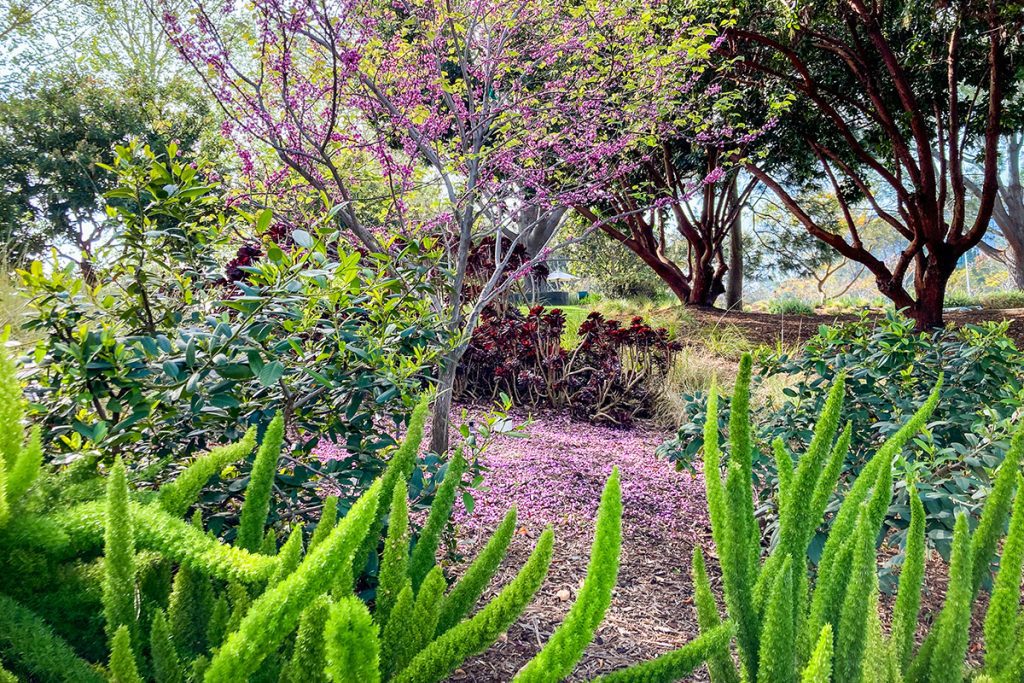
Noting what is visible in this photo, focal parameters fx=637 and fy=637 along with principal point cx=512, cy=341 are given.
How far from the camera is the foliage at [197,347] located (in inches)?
50.9

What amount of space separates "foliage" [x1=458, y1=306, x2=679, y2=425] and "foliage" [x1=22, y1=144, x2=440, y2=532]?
301 centimetres

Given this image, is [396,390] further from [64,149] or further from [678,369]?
[64,149]

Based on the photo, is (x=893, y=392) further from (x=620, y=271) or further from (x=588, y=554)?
(x=620, y=271)

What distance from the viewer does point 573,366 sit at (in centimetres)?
509

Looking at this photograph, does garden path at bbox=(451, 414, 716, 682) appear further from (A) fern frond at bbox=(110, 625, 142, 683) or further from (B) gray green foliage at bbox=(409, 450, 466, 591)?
(A) fern frond at bbox=(110, 625, 142, 683)

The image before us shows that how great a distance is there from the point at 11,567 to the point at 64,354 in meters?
0.70

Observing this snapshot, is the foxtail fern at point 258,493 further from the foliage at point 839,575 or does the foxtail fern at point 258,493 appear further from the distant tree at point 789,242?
the distant tree at point 789,242

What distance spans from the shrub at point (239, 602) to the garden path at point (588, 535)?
34.0 inches

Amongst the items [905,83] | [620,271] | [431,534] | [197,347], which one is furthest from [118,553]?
[620,271]

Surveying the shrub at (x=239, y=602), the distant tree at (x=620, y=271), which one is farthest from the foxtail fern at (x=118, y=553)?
the distant tree at (x=620, y=271)

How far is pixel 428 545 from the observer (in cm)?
101

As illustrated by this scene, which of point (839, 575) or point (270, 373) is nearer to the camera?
point (839, 575)

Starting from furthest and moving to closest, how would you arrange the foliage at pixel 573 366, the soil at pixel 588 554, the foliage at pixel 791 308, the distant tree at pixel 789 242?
the distant tree at pixel 789 242 < the foliage at pixel 791 308 < the foliage at pixel 573 366 < the soil at pixel 588 554

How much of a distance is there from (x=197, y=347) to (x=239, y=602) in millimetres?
674
